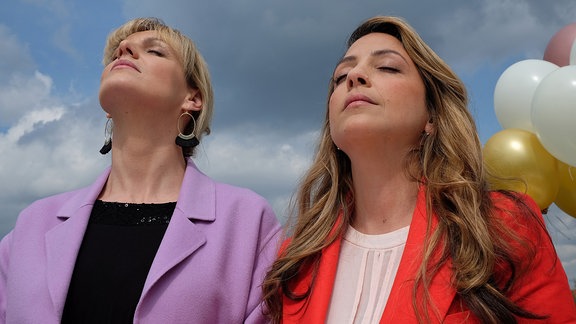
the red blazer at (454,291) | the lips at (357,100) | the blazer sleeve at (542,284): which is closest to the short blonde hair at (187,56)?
the lips at (357,100)

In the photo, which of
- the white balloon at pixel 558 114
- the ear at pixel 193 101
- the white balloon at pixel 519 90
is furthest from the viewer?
the white balloon at pixel 519 90

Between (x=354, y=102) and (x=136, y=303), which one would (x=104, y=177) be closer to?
(x=136, y=303)

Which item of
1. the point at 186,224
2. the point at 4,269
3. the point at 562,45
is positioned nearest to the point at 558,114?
the point at 562,45

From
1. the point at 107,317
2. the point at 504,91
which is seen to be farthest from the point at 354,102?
the point at 504,91

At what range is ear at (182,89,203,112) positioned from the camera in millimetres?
3020

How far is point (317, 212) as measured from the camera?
2.60m

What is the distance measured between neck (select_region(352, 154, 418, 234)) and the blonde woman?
1.70ft

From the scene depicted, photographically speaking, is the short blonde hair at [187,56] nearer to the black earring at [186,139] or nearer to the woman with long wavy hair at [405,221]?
the black earring at [186,139]

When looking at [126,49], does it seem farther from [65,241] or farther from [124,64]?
[65,241]

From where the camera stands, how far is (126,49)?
115 inches

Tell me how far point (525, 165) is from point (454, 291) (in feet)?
6.93

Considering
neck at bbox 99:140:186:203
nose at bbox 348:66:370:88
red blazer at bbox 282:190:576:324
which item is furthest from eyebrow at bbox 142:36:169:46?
red blazer at bbox 282:190:576:324

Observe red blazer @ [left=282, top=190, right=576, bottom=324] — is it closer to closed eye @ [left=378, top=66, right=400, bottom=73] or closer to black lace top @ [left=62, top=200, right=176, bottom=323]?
closed eye @ [left=378, top=66, right=400, bottom=73]

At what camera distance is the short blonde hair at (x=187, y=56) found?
3.04m
